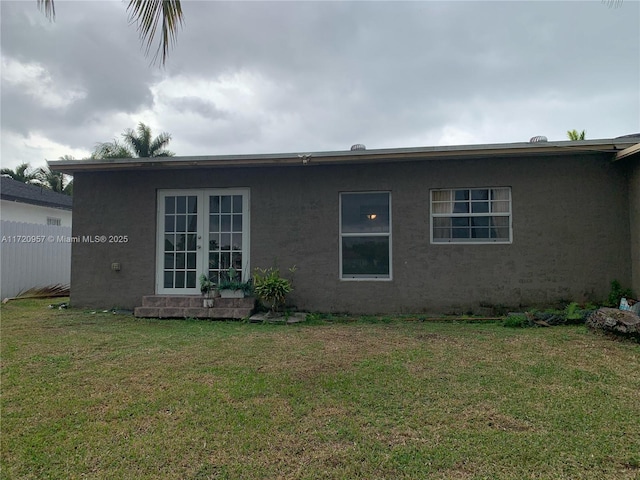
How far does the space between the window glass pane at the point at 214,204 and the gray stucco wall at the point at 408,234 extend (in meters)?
0.27

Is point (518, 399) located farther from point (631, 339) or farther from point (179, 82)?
point (179, 82)

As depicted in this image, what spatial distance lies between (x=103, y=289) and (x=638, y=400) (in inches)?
331

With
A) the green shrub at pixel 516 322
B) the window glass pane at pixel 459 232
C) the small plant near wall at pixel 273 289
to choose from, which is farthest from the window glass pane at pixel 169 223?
the green shrub at pixel 516 322

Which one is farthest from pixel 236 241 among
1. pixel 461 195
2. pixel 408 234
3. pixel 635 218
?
pixel 635 218

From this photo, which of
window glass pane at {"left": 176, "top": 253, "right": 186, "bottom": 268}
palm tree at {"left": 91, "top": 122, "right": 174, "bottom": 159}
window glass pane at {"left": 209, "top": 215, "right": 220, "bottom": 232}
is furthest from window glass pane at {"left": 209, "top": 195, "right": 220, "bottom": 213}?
palm tree at {"left": 91, "top": 122, "right": 174, "bottom": 159}

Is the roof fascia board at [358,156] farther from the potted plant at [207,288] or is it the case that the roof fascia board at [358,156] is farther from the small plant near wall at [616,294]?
the small plant near wall at [616,294]

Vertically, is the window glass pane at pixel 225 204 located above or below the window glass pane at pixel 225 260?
above

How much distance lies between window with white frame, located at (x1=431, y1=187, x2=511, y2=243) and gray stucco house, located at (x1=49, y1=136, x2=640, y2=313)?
0.06ft

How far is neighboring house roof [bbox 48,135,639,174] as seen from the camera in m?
5.89

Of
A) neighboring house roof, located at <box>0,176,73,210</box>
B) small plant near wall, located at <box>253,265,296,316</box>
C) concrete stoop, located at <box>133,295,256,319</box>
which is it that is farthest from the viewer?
neighboring house roof, located at <box>0,176,73,210</box>

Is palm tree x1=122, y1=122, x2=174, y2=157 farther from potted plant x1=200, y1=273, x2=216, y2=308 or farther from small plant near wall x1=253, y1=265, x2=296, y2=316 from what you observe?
small plant near wall x1=253, y1=265, x2=296, y2=316

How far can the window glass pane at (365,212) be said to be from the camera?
6746mm

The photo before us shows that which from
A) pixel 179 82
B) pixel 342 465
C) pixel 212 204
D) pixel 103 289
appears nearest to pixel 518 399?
pixel 342 465

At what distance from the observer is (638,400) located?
2945mm
